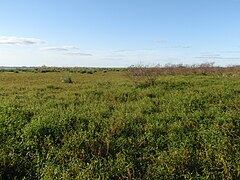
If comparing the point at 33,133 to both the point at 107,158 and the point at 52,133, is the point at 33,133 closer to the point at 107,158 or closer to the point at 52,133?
the point at 52,133

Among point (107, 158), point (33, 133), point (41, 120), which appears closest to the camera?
point (107, 158)

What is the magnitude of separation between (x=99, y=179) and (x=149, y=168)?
1.21 metres

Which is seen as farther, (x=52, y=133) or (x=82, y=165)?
(x=52, y=133)

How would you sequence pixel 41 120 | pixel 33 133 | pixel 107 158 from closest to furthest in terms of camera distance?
pixel 107 158
pixel 33 133
pixel 41 120

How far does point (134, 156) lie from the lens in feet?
19.4

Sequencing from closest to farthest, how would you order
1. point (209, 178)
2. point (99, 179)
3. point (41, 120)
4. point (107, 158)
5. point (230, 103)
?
point (99, 179), point (209, 178), point (107, 158), point (41, 120), point (230, 103)

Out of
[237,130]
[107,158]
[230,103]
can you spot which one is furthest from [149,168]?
[230,103]

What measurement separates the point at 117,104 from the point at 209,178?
6090 mm

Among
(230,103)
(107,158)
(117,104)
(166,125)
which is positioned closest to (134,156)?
(107,158)

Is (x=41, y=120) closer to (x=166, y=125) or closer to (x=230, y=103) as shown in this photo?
(x=166, y=125)

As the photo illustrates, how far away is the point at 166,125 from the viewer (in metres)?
7.84

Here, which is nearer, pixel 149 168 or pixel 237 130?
pixel 149 168

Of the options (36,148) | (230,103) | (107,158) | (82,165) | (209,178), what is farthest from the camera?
(230,103)

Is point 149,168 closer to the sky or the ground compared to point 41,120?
closer to the ground
